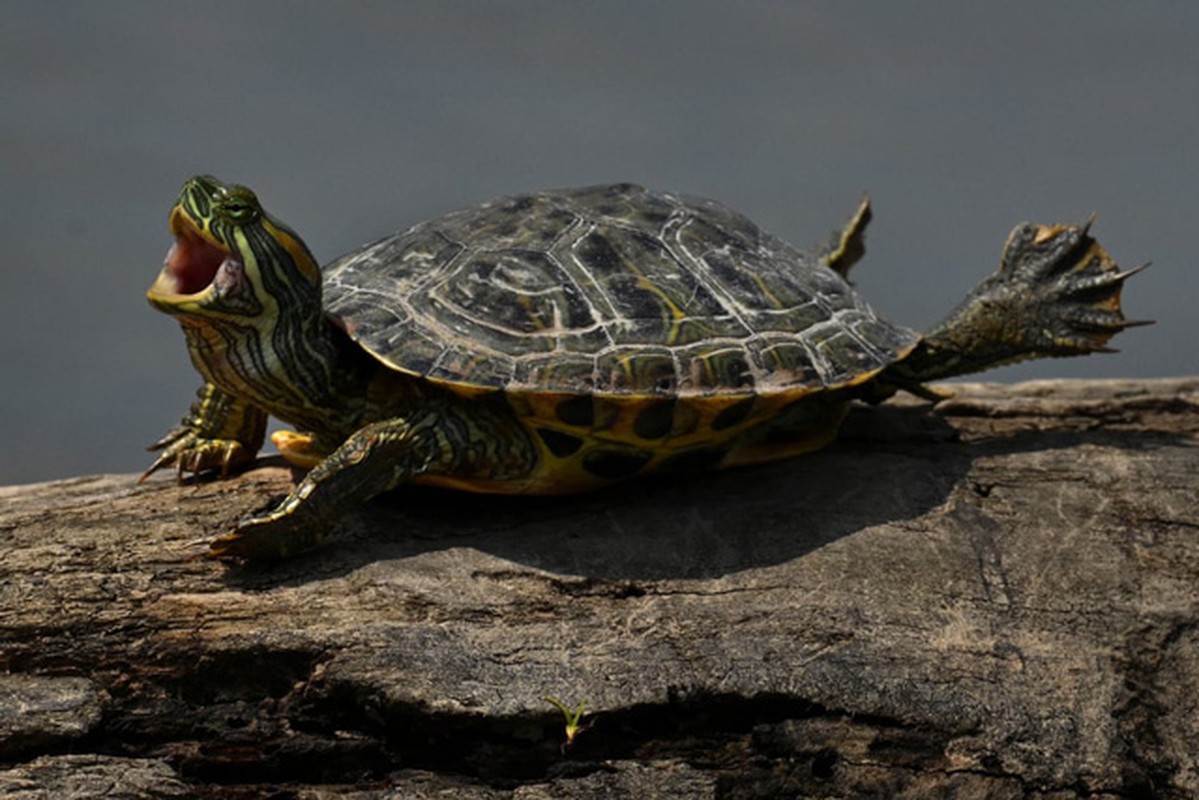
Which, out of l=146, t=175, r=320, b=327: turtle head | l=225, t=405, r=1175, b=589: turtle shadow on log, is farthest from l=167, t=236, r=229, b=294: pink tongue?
l=225, t=405, r=1175, b=589: turtle shadow on log

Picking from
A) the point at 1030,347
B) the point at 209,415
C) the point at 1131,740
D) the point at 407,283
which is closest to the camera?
the point at 1131,740

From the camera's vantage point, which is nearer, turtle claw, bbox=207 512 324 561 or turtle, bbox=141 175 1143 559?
turtle claw, bbox=207 512 324 561

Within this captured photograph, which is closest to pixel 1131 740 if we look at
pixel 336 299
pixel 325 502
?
pixel 325 502

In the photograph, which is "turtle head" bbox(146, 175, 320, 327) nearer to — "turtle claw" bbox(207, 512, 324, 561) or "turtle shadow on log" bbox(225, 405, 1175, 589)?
"turtle claw" bbox(207, 512, 324, 561)

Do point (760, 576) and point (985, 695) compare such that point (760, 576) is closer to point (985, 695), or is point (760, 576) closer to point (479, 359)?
point (985, 695)

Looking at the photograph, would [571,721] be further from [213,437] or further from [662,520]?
[213,437]

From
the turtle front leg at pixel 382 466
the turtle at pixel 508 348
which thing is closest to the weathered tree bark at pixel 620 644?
the turtle front leg at pixel 382 466

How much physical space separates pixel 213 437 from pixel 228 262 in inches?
49.1

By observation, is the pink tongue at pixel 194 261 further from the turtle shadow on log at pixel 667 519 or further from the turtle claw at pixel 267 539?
the turtle shadow on log at pixel 667 519

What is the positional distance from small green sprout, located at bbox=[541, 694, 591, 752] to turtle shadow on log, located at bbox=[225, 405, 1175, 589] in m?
0.72

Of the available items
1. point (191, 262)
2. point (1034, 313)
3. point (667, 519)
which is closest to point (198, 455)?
point (191, 262)

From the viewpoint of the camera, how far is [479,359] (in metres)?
4.78

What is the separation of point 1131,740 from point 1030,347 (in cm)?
234

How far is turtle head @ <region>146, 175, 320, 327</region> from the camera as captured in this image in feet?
14.9
